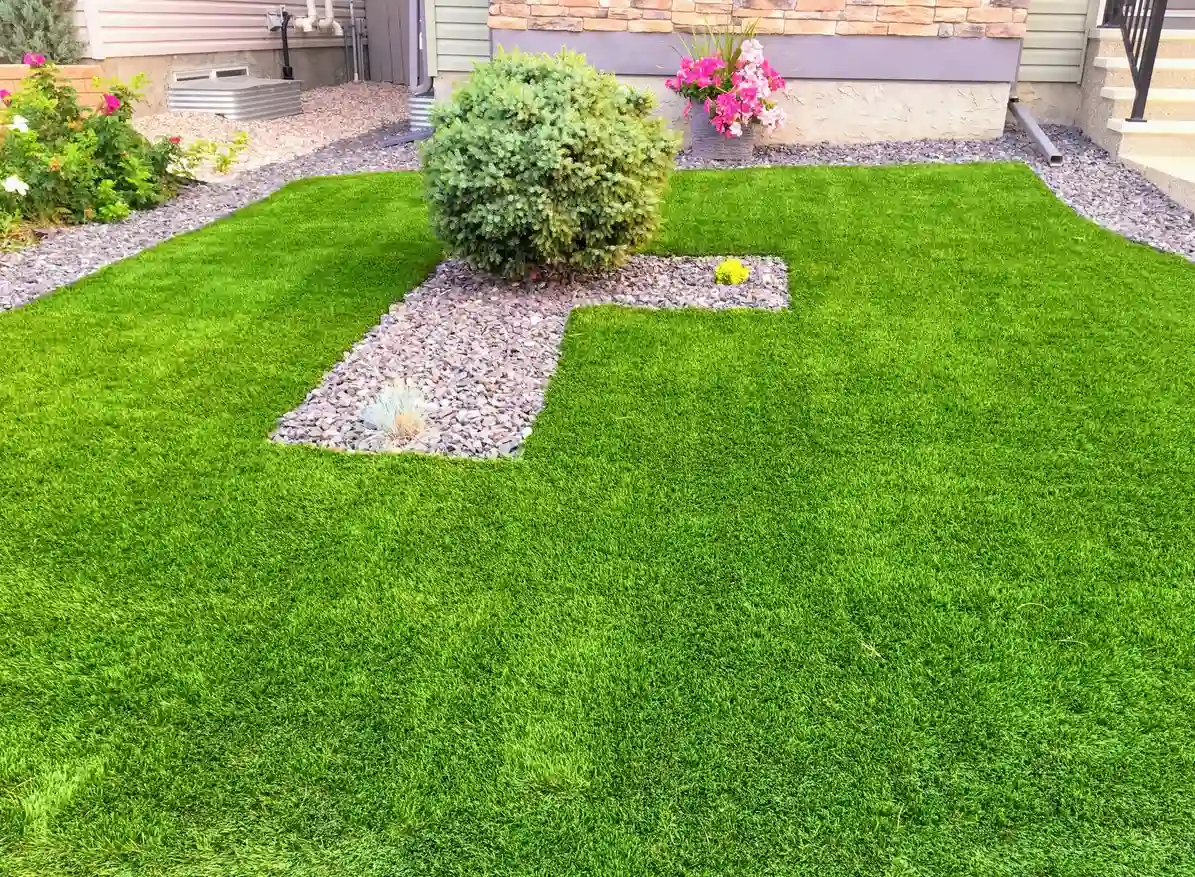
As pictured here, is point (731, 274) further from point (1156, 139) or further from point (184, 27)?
point (184, 27)

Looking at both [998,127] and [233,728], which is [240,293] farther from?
[998,127]

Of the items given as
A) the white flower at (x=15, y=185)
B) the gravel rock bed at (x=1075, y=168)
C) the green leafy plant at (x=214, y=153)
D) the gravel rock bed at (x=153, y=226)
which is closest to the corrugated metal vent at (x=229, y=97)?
the gravel rock bed at (x=153, y=226)

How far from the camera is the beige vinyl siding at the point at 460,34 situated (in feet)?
28.1

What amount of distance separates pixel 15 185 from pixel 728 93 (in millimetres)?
5062

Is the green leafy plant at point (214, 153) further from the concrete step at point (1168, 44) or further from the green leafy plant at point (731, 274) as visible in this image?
the concrete step at point (1168, 44)

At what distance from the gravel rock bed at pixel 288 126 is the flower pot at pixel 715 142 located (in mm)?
3744

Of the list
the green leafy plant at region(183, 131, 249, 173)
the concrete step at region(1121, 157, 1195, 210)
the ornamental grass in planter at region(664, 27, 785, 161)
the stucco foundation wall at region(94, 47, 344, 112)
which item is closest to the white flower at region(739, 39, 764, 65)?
the ornamental grass in planter at region(664, 27, 785, 161)

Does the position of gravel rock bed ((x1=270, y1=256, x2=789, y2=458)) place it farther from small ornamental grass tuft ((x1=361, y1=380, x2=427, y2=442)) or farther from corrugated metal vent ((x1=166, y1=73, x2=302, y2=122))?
corrugated metal vent ((x1=166, y1=73, x2=302, y2=122))

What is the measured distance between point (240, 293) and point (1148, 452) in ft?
13.6

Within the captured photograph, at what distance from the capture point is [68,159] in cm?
600

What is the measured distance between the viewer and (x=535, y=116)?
4254 mm

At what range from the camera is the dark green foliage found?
8.05 meters

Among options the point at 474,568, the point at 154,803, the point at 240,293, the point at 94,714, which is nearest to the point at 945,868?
the point at 474,568

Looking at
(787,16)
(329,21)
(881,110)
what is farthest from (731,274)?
(329,21)
